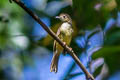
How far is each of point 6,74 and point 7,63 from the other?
0.58ft

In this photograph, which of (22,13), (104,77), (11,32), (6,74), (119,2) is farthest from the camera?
(6,74)

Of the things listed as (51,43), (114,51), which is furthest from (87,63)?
(51,43)

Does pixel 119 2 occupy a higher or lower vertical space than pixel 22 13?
higher

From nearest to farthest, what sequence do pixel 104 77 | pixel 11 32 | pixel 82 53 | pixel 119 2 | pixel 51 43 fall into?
pixel 119 2
pixel 82 53
pixel 51 43
pixel 104 77
pixel 11 32

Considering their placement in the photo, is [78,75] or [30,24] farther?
[30,24]

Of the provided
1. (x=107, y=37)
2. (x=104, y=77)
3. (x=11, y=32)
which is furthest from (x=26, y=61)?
(x=107, y=37)

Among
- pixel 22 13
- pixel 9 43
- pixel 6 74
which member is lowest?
pixel 6 74

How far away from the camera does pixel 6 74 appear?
4.50m

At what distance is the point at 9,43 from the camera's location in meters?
3.99

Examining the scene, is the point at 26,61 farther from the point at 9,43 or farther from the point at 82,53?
the point at 82,53

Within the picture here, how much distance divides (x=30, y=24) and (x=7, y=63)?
0.55 m

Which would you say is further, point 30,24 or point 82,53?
point 30,24

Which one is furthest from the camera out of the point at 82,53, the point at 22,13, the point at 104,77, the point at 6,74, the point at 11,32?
the point at 6,74

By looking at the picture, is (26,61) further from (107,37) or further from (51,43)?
(107,37)
